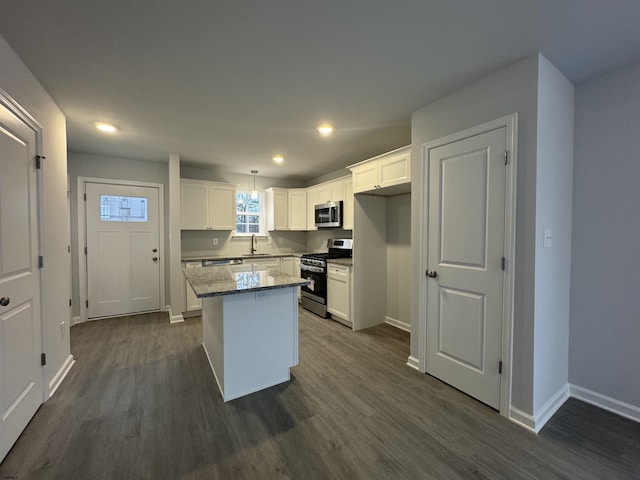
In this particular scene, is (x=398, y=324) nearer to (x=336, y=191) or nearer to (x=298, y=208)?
(x=336, y=191)

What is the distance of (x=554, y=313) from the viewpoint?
2055mm

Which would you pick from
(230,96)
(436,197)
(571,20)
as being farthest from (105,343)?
(571,20)

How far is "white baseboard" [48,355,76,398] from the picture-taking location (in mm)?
2262

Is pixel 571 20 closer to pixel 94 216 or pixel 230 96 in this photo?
pixel 230 96

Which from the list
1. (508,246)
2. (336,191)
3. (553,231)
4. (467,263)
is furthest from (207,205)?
(553,231)

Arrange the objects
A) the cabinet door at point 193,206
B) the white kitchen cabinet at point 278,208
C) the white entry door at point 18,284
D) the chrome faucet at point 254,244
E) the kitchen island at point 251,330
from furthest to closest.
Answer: the chrome faucet at point 254,244 → the white kitchen cabinet at point 278,208 → the cabinet door at point 193,206 → the kitchen island at point 251,330 → the white entry door at point 18,284

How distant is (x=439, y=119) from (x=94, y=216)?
479 centimetres

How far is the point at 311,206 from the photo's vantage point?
5.22 meters

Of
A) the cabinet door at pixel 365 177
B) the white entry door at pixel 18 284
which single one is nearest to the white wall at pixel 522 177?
the cabinet door at pixel 365 177

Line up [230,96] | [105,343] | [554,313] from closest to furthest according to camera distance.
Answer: [554,313], [230,96], [105,343]

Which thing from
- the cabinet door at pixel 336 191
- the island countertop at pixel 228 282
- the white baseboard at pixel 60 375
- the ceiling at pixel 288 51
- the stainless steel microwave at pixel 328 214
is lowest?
the white baseboard at pixel 60 375

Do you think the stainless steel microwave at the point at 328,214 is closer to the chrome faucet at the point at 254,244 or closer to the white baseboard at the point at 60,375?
the chrome faucet at the point at 254,244

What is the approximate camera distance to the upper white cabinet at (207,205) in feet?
14.7

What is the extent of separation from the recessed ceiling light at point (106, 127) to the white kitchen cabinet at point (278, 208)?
2630mm
